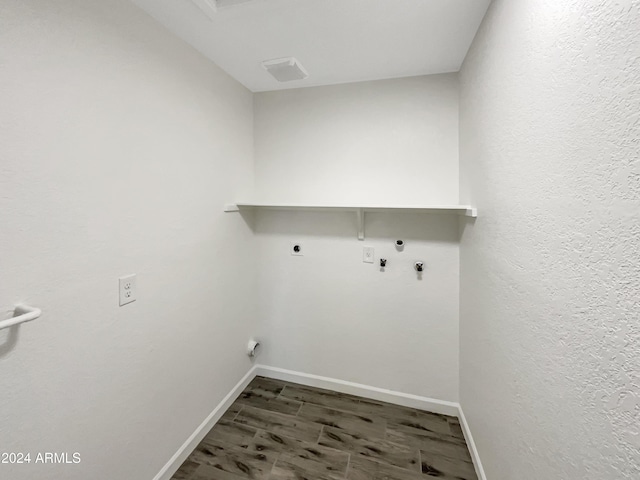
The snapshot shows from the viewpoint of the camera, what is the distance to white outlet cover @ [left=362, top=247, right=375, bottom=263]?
2018mm

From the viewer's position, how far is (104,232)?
1.11m

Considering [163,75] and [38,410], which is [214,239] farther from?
[38,410]

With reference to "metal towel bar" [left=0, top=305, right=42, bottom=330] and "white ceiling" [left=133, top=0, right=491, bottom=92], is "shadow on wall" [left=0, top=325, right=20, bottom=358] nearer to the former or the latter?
"metal towel bar" [left=0, top=305, right=42, bottom=330]

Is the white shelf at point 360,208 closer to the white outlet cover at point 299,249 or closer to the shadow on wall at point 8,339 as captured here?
the white outlet cover at point 299,249

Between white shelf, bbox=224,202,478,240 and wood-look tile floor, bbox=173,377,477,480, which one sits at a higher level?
white shelf, bbox=224,202,478,240

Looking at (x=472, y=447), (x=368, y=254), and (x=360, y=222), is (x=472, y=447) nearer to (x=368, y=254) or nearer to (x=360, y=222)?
(x=368, y=254)

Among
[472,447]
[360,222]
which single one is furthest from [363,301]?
[472,447]

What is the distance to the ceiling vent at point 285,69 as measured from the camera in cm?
170

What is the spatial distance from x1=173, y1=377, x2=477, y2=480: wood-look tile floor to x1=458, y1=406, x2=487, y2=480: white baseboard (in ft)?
0.14

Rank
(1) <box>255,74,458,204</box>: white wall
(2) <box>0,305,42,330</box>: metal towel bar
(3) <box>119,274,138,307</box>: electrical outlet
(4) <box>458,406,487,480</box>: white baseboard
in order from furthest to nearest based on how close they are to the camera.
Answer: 1. (1) <box>255,74,458,204</box>: white wall
2. (4) <box>458,406,487,480</box>: white baseboard
3. (3) <box>119,274,138,307</box>: electrical outlet
4. (2) <box>0,305,42,330</box>: metal towel bar

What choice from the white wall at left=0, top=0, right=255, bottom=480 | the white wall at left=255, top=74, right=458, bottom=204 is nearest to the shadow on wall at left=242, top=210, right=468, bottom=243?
the white wall at left=255, top=74, right=458, bottom=204

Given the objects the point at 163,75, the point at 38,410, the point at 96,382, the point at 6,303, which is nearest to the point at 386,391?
the point at 96,382

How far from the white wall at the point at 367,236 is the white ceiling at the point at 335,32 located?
0.24 metres

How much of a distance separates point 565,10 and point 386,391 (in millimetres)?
2218
